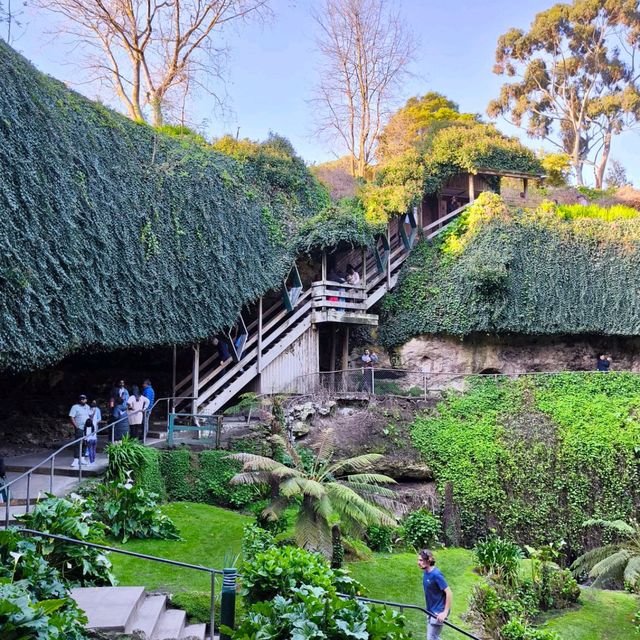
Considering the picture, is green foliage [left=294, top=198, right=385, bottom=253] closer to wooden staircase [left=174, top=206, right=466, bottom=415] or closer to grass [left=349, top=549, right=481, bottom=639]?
wooden staircase [left=174, top=206, right=466, bottom=415]

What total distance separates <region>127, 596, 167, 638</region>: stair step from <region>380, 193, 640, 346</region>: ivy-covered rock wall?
709 inches

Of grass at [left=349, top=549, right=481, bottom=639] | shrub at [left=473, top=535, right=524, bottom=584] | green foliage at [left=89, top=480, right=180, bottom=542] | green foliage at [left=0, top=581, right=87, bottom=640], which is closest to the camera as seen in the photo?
green foliage at [left=0, top=581, right=87, bottom=640]

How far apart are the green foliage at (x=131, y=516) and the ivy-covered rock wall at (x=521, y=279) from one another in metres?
15.5

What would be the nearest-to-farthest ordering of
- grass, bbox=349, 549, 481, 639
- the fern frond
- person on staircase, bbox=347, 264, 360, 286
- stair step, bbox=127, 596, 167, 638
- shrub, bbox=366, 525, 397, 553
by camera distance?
stair step, bbox=127, 596, 167, 638 < grass, bbox=349, 549, 481, 639 < the fern frond < shrub, bbox=366, 525, 397, 553 < person on staircase, bbox=347, 264, 360, 286

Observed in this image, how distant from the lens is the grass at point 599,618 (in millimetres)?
11133

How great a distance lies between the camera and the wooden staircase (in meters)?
19.0

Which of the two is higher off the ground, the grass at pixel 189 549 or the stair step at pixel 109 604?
the stair step at pixel 109 604

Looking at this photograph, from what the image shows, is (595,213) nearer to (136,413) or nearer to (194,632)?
(136,413)

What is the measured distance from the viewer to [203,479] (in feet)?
48.9

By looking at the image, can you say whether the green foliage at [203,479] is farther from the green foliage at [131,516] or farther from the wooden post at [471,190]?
the wooden post at [471,190]

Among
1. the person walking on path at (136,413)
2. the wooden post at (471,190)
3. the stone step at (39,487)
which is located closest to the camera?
the stone step at (39,487)

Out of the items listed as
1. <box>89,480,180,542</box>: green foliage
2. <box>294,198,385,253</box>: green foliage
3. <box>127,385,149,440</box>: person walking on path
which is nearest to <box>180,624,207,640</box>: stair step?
<box>89,480,180,542</box>: green foliage

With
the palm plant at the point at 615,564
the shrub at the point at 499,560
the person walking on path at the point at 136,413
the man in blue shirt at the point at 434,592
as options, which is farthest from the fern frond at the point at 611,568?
the person walking on path at the point at 136,413

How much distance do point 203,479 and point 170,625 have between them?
7.57 meters
